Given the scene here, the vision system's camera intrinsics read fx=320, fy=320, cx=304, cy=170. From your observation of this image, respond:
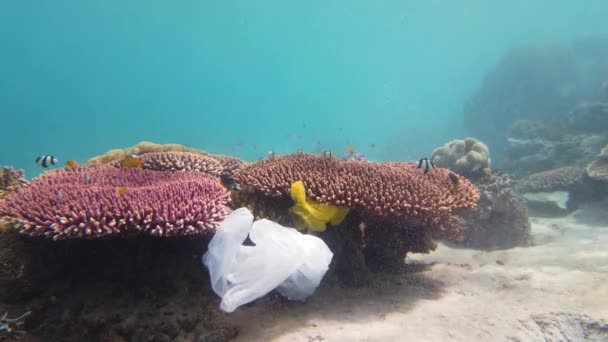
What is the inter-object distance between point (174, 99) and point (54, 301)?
16053cm

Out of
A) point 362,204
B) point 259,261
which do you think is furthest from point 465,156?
point 259,261

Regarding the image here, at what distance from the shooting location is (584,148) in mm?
15008

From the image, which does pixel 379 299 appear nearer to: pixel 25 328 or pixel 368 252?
pixel 368 252

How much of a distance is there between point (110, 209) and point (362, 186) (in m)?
2.81

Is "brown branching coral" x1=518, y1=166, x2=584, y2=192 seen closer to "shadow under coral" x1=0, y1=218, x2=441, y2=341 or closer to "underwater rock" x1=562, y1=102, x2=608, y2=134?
"underwater rock" x1=562, y1=102, x2=608, y2=134

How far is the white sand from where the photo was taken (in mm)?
3104

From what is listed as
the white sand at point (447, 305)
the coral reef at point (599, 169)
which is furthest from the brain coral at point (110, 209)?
the coral reef at point (599, 169)

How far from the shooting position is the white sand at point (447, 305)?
310 centimetres

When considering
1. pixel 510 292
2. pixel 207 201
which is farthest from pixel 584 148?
pixel 207 201

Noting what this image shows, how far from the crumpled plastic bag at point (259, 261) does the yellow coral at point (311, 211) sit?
2.13 ft

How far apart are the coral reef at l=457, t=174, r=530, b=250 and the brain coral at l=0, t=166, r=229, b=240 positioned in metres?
5.97

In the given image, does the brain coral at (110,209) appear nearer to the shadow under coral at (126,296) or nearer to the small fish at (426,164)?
the shadow under coral at (126,296)

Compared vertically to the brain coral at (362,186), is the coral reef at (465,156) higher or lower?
higher

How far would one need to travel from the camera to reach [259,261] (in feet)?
9.48
